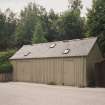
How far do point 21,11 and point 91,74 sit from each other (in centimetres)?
5172

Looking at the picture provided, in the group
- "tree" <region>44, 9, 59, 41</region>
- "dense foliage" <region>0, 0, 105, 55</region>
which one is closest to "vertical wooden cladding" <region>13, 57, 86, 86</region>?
"dense foliage" <region>0, 0, 105, 55</region>

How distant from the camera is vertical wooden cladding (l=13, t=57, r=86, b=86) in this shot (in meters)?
30.0

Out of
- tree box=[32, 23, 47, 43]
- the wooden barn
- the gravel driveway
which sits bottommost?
the gravel driveway

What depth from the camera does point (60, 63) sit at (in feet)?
104

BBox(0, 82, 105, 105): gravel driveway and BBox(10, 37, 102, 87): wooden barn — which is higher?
BBox(10, 37, 102, 87): wooden barn

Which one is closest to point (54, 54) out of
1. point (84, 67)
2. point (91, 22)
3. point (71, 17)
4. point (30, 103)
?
point (84, 67)

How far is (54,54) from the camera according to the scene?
3278 centimetres

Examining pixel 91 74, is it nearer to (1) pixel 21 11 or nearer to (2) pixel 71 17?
(2) pixel 71 17

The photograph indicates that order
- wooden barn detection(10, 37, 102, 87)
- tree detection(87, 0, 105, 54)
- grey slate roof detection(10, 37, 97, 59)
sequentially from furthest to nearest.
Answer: tree detection(87, 0, 105, 54) < grey slate roof detection(10, 37, 97, 59) < wooden barn detection(10, 37, 102, 87)

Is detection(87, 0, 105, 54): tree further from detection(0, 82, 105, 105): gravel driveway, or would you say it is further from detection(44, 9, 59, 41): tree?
detection(44, 9, 59, 41): tree

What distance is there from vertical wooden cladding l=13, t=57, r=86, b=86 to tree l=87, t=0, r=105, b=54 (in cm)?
816

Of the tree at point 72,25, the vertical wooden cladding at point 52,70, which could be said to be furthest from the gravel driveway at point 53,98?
the tree at point 72,25

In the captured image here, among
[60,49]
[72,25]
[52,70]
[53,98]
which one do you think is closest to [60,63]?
[52,70]

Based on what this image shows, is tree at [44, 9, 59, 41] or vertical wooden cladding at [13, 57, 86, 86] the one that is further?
tree at [44, 9, 59, 41]
